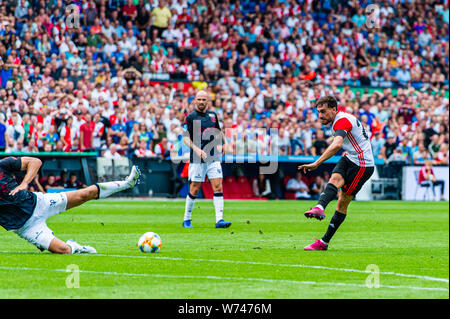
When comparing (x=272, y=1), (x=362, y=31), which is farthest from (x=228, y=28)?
(x=362, y=31)

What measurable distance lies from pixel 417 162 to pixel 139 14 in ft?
40.2

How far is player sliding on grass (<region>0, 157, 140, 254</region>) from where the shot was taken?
30.7 feet

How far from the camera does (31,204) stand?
31.1 ft

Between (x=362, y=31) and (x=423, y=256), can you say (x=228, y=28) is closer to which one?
(x=362, y=31)

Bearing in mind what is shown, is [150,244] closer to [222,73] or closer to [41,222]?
[41,222]

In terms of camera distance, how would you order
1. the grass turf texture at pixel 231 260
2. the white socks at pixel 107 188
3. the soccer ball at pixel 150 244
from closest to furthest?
the grass turf texture at pixel 231 260 → the white socks at pixel 107 188 → the soccer ball at pixel 150 244

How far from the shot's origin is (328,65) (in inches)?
1352

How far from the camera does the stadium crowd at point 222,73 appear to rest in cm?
2575

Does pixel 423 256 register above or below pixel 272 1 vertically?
below

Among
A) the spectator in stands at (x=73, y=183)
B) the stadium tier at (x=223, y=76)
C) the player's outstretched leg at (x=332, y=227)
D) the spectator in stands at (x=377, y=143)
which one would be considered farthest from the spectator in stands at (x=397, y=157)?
the player's outstretched leg at (x=332, y=227)

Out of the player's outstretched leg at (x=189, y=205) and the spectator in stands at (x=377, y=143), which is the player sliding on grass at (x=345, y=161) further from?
the spectator in stands at (x=377, y=143)

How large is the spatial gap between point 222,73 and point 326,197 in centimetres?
2125

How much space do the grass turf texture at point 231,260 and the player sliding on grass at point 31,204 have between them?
229mm

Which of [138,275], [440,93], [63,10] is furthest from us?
[440,93]
